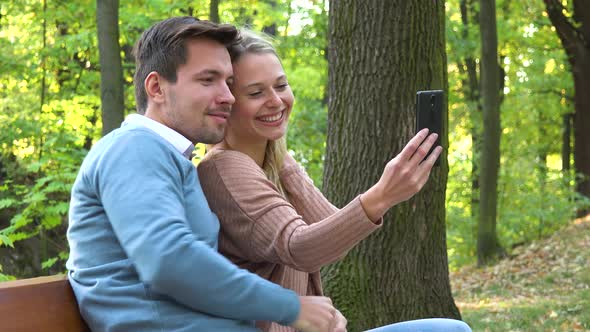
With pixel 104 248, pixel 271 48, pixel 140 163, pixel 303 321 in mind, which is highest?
pixel 271 48

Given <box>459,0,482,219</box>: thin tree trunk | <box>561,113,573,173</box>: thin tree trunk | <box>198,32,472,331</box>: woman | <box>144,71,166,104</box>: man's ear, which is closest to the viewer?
<box>198,32,472,331</box>: woman

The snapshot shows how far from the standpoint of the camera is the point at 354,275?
219 inches

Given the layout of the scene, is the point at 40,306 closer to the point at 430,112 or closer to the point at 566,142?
the point at 430,112

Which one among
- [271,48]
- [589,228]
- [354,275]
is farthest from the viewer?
[589,228]

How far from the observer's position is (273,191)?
8.78ft

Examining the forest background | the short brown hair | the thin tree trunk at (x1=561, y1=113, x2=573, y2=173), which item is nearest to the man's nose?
the short brown hair

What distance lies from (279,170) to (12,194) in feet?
29.1

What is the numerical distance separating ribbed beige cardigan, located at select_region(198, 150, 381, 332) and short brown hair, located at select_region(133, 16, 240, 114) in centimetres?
36

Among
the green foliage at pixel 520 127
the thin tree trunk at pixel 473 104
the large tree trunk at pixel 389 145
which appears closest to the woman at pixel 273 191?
the large tree trunk at pixel 389 145

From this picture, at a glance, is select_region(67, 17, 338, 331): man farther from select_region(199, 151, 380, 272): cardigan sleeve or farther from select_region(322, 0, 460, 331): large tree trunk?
select_region(322, 0, 460, 331): large tree trunk

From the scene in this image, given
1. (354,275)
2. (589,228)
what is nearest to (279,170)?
(354,275)

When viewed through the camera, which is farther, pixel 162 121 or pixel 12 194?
pixel 12 194

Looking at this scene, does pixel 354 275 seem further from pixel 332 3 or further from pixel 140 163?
pixel 140 163

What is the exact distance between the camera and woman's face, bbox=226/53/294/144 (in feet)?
9.47
